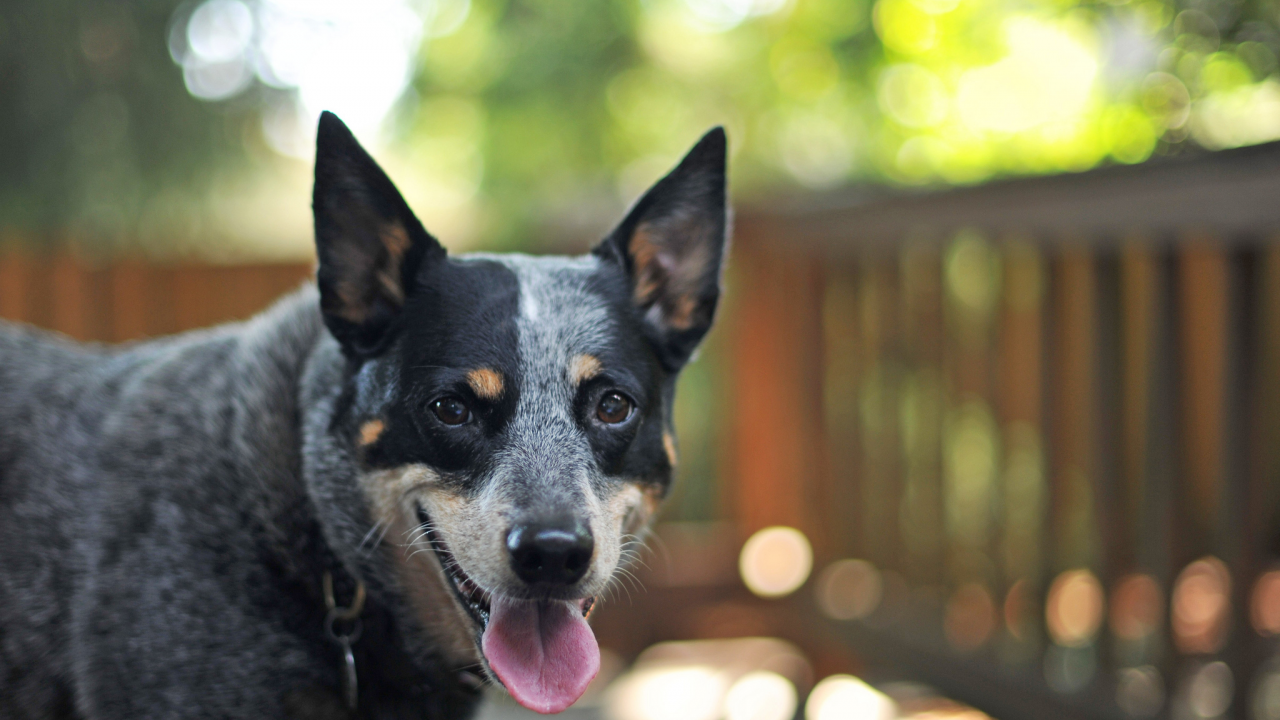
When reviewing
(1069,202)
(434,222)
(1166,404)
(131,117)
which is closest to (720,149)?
(1069,202)

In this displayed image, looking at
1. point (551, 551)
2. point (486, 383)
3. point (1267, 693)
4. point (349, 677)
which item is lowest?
point (1267, 693)

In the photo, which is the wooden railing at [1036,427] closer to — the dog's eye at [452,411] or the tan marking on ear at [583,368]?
the tan marking on ear at [583,368]

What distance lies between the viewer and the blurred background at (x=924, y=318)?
2328 mm

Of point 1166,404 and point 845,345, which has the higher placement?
point 845,345

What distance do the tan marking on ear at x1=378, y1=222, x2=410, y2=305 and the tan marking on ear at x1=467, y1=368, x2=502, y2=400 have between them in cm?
30

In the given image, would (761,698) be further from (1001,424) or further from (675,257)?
(675,257)

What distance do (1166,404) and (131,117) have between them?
5.54m

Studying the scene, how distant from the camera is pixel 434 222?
5.40m

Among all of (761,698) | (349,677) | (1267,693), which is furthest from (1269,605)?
(349,677)

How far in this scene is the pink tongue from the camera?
4.91 feet

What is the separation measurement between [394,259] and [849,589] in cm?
279

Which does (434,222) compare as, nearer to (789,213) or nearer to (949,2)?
(789,213)

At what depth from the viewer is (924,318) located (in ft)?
10.9

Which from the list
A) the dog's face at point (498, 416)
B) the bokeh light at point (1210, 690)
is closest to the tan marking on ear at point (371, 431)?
the dog's face at point (498, 416)
